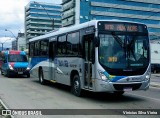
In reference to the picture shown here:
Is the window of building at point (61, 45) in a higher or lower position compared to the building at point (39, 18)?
lower

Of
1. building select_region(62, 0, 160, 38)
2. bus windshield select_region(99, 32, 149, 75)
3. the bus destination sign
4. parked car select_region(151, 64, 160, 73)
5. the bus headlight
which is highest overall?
building select_region(62, 0, 160, 38)

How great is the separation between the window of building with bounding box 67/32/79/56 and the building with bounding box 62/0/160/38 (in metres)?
96.3

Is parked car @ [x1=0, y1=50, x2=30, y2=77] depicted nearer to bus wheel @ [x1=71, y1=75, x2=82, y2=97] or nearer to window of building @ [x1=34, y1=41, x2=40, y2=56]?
window of building @ [x1=34, y1=41, x2=40, y2=56]

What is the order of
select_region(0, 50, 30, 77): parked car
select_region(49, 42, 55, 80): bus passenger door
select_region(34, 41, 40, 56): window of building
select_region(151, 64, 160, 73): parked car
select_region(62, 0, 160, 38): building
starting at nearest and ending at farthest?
select_region(49, 42, 55, 80): bus passenger door
select_region(34, 41, 40, 56): window of building
select_region(0, 50, 30, 77): parked car
select_region(151, 64, 160, 73): parked car
select_region(62, 0, 160, 38): building

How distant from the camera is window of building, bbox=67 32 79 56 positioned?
14587 mm

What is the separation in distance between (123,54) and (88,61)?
1.45 m

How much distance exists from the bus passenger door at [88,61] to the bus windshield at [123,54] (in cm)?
77

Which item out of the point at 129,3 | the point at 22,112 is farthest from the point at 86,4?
the point at 22,112

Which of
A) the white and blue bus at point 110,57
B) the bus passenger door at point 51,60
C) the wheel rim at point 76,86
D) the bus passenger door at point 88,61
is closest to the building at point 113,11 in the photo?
the bus passenger door at point 51,60

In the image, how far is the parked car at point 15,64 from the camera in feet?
92.4

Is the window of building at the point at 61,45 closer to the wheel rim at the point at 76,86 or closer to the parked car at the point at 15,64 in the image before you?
the wheel rim at the point at 76,86

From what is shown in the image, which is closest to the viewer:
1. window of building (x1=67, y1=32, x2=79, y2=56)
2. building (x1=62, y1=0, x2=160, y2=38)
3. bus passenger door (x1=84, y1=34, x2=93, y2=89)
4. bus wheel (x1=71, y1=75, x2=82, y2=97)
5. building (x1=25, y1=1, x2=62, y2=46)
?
bus passenger door (x1=84, y1=34, x2=93, y2=89)

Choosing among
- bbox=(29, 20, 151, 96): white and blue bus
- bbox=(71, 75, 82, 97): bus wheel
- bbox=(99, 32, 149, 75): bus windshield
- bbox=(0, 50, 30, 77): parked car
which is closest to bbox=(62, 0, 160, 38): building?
bbox=(0, 50, 30, 77): parked car

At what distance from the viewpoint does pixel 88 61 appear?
1340 cm
